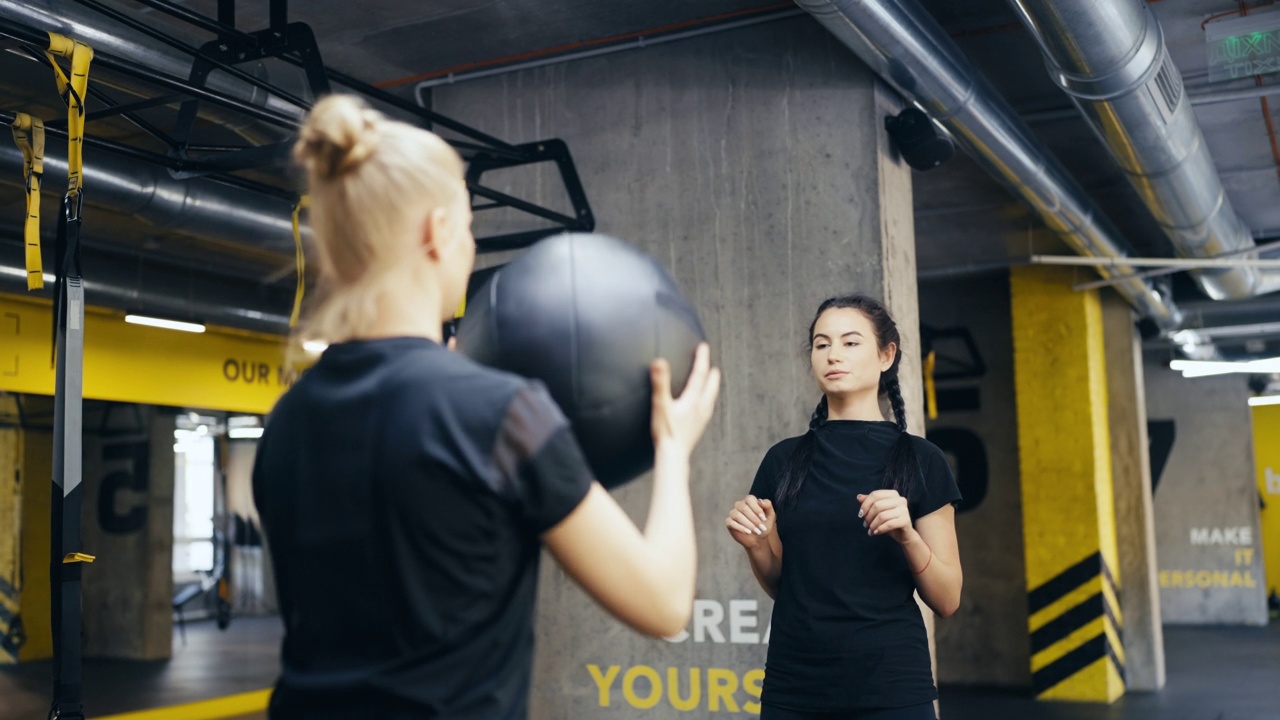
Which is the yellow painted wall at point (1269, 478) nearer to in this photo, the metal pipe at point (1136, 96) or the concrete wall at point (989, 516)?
the concrete wall at point (989, 516)

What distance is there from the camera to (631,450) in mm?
1335

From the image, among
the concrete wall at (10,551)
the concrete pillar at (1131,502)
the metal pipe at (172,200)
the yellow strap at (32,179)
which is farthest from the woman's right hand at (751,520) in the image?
the concrete wall at (10,551)

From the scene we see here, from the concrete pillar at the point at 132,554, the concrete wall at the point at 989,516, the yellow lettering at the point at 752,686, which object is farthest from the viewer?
the concrete pillar at the point at 132,554

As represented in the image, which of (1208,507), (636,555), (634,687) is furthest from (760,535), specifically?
(1208,507)

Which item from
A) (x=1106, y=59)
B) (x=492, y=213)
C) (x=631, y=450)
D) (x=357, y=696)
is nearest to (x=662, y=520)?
(x=631, y=450)

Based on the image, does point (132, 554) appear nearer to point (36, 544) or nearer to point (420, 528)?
point (36, 544)

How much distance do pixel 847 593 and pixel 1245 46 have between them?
2591 millimetres

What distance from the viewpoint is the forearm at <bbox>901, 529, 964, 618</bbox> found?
230 centimetres

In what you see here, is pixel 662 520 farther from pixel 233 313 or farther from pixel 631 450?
pixel 233 313

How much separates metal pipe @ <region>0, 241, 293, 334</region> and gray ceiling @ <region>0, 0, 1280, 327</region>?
1.08 feet

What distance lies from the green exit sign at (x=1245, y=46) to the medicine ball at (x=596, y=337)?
124 inches

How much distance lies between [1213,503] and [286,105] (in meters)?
12.6

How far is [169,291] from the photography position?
767cm

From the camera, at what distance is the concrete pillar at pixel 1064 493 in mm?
8094
